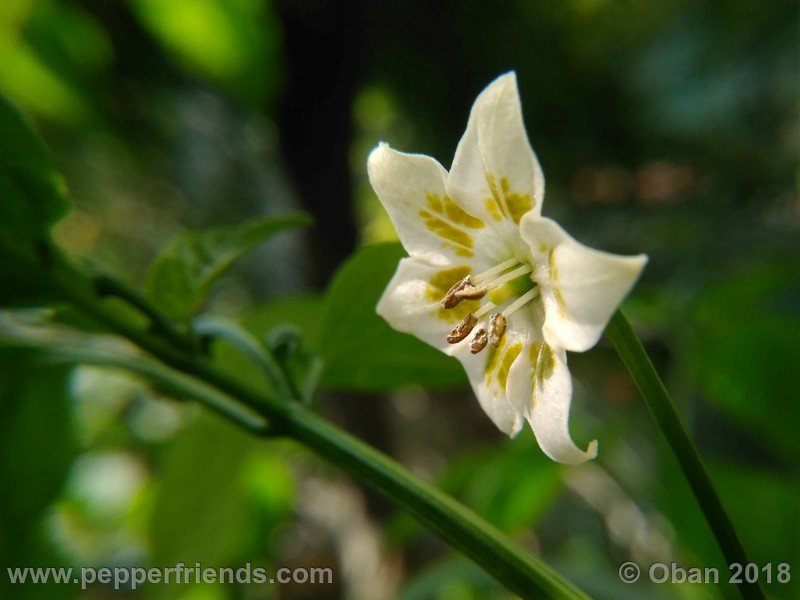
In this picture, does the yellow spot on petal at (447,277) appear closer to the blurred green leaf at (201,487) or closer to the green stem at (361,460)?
the green stem at (361,460)

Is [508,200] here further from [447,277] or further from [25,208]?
[25,208]

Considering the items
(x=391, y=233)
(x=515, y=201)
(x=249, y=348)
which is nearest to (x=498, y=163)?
(x=515, y=201)

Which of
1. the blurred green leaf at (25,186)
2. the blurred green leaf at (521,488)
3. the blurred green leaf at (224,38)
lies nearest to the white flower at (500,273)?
the blurred green leaf at (25,186)

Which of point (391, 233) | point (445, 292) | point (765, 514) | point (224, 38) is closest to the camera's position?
point (445, 292)

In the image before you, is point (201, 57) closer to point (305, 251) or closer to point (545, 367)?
point (305, 251)

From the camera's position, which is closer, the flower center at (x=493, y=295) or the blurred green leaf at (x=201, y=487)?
the flower center at (x=493, y=295)

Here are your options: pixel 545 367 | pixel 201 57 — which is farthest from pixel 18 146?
pixel 201 57
